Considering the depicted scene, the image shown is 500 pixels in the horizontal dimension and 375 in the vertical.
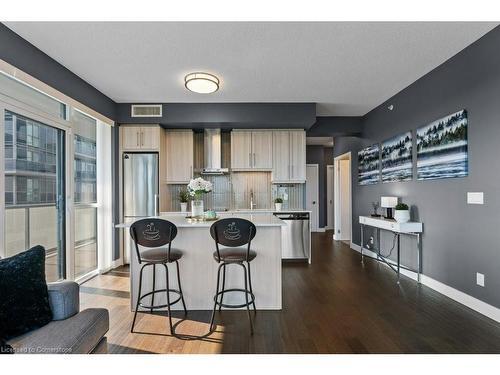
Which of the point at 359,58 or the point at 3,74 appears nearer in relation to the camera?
the point at 3,74

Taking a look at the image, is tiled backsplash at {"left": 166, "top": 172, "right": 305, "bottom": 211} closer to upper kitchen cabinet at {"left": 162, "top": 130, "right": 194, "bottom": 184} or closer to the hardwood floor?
upper kitchen cabinet at {"left": 162, "top": 130, "right": 194, "bottom": 184}

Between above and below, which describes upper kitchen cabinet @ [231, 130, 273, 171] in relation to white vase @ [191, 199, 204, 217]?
above

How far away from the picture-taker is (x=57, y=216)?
3602 mm

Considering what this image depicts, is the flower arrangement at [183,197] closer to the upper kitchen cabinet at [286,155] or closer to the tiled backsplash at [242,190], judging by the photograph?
the tiled backsplash at [242,190]

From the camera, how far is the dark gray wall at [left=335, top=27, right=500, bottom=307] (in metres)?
2.67

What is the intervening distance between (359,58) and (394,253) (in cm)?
301

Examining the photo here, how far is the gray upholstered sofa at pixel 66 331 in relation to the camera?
1.42 m

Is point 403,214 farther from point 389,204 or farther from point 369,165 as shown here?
point 369,165

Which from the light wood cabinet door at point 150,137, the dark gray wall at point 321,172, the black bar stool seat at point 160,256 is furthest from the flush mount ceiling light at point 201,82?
the dark gray wall at point 321,172

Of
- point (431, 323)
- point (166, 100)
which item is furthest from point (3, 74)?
point (431, 323)

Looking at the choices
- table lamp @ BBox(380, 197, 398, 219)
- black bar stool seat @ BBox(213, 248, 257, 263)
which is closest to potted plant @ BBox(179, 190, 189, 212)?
black bar stool seat @ BBox(213, 248, 257, 263)

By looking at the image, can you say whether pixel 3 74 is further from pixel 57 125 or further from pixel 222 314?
pixel 222 314

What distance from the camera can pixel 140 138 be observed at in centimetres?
493

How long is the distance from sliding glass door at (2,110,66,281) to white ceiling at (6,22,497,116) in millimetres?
885
